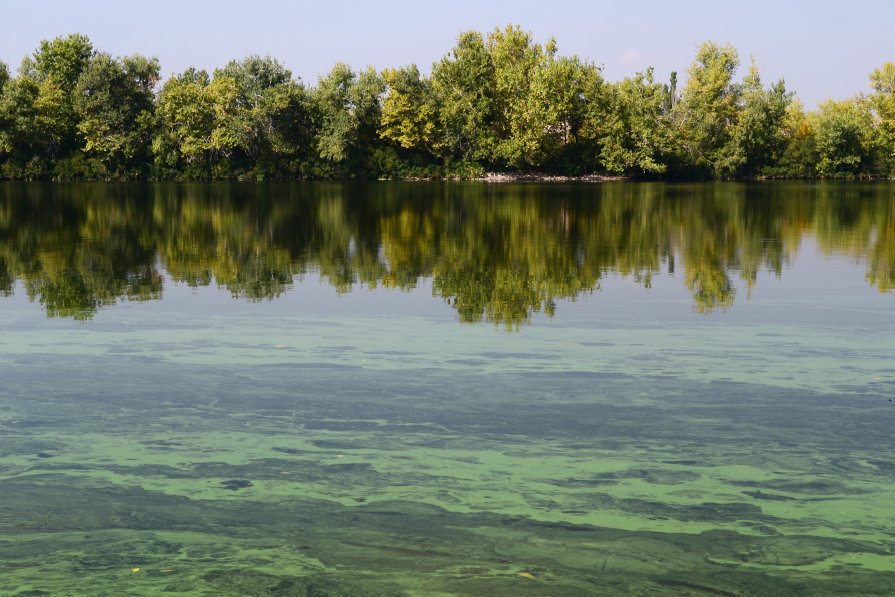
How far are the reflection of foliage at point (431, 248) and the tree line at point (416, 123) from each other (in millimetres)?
55796

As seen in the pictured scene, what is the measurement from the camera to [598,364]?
9.98 meters

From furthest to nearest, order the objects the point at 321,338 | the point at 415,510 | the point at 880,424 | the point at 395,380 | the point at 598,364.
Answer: the point at 321,338
the point at 598,364
the point at 395,380
the point at 880,424
the point at 415,510

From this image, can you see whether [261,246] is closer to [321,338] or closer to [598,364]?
[321,338]

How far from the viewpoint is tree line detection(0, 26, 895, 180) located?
94062 mm

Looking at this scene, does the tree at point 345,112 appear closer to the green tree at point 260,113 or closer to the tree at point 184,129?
the green tree at point 260,113

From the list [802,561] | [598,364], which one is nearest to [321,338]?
[598,364]

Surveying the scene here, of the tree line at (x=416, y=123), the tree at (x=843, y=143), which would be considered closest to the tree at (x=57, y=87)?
the tree line at (x=416, y=123)

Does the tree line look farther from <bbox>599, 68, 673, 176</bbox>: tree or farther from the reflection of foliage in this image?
the reflection of foliage

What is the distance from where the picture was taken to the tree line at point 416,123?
3703 inches

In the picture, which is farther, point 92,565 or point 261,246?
point 261,246

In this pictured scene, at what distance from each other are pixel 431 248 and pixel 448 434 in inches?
605

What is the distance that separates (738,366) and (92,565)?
656 cm

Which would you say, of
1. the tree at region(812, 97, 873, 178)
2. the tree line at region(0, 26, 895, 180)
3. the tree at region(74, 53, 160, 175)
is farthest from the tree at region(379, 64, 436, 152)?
the tree at region(812, 97, 873, 178)

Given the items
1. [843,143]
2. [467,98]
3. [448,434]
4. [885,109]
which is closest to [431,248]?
[448,434]
